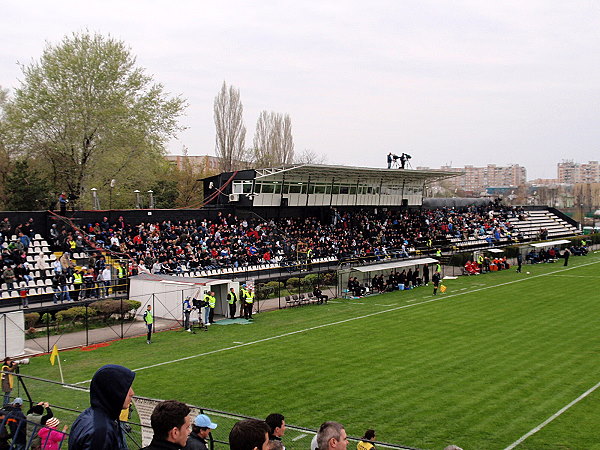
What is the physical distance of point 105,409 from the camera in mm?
4332

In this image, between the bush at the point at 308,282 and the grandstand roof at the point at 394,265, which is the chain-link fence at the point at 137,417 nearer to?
the bush at the point at 308,282

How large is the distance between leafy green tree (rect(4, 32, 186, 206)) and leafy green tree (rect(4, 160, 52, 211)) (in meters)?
2.86

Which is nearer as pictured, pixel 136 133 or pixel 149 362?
pixel 149 362

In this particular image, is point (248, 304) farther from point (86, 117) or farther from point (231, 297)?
point (86, 117)

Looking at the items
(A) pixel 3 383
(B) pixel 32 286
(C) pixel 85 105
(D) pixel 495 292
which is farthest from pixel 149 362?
(C) pixel 85 105

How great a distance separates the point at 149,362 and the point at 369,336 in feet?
30.4

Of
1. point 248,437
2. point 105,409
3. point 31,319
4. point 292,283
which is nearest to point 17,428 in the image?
point 105,409

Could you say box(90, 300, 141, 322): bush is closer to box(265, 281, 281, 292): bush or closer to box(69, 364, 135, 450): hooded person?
box(265, 281, 281, 292): bush

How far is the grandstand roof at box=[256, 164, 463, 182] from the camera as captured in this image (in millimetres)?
48219

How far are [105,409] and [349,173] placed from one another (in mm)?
49965

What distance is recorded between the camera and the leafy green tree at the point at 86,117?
47656mm

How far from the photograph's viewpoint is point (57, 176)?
5119 centimetres

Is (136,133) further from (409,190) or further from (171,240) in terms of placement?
(409,190)

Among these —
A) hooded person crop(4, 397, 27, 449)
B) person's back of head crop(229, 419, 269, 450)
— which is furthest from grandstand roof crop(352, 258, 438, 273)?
person's back of head crop(229, 419, 269, 450)
